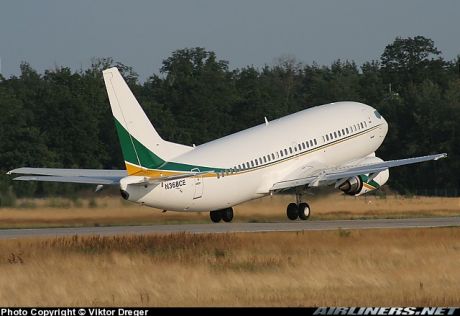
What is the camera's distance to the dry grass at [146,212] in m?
53.4

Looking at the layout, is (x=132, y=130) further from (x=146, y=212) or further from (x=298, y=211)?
(x=298, y=211)

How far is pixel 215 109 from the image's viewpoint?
110 m

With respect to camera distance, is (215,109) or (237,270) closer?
(237,270)

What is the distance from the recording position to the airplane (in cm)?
4509

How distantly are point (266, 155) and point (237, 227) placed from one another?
4354 mm

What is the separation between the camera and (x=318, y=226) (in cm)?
4891

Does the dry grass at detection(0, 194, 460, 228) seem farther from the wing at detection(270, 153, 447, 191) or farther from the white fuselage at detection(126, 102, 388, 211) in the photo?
the wing at detection(270, 153, 447, 191)

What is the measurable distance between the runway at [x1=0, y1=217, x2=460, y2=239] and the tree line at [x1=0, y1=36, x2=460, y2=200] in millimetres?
30703

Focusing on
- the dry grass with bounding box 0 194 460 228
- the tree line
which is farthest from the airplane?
the tree line

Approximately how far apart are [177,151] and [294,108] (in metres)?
69.1

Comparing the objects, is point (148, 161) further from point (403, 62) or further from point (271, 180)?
point (403, 62)

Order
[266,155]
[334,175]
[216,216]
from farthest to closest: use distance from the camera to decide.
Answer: [334,175] → [216,216] → [266,155]

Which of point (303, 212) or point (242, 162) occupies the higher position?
point (242, 162)

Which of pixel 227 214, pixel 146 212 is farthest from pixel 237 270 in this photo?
pixel 146 212
